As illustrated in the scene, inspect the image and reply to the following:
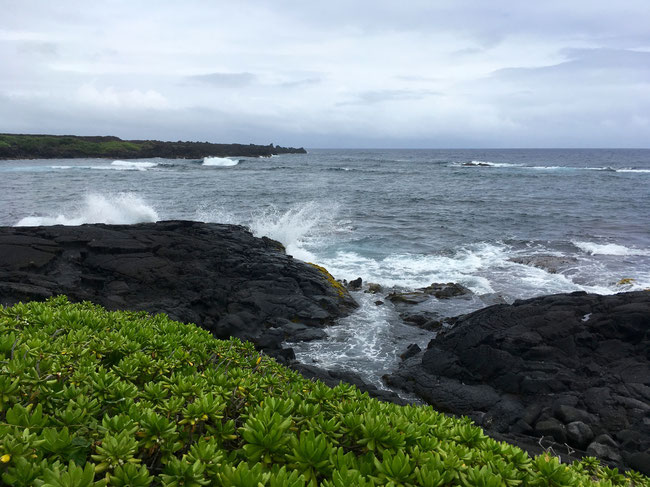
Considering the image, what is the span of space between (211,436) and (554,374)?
848 cm

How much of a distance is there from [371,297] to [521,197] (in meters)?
Result: 32.5

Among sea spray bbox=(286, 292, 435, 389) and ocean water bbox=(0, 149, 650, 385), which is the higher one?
ocean water bbox=(0, 149, 650, 385)

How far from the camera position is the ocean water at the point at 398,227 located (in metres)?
14.5

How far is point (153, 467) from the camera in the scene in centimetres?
273

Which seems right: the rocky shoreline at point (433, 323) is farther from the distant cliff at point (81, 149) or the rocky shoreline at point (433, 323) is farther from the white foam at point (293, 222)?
the distant cliff at point (81, 149)

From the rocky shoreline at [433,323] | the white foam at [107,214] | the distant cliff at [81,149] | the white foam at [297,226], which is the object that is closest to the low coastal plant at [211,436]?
the rocky shoreline at [433,323]

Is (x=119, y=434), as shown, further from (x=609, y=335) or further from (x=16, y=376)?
(x=609, y=335)

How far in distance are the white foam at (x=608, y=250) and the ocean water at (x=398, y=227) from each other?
51mm

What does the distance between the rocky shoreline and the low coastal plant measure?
421 cm

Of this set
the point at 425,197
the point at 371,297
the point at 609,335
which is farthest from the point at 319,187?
the point at 609,335

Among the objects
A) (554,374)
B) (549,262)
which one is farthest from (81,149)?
(554,374)

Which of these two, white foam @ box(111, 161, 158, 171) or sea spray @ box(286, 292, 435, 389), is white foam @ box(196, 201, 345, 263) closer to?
sea spray @ box(286, 292, 435, 389)

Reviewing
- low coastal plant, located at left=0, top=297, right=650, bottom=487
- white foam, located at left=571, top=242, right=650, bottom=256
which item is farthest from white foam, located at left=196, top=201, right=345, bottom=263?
low coastal plant, located at left=0, top=297, right=650, bottom=487

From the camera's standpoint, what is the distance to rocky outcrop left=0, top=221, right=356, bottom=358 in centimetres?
1162
